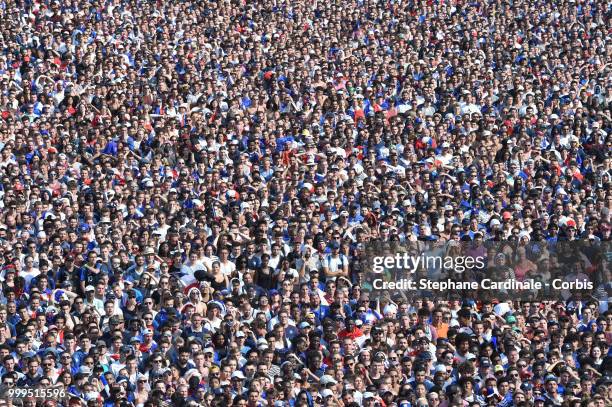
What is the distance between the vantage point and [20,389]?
20891 millimetres

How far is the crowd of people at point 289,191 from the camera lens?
71.8ft

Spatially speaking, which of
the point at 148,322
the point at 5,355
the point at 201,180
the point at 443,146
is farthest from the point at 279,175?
the point at 5,355

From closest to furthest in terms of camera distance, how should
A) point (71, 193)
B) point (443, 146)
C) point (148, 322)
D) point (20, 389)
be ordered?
1. point (20, 389)
2. point (148, 322)
3. point (71, 193)
4. point (443, 146)

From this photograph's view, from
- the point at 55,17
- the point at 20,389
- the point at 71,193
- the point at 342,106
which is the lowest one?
the point at 20,389

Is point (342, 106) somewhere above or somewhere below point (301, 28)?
below

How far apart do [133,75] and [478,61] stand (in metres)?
7.10

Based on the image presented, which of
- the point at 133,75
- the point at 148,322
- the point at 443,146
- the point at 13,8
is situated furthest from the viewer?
the point at 13,8

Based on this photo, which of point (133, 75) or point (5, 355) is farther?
point (133, 75)

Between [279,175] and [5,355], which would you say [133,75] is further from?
[5,355]

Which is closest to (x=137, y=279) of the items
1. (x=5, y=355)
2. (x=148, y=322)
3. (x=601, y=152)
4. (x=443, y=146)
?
(x=148, y=322)

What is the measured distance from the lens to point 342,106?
3016 cm

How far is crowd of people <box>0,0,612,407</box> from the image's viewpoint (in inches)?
862

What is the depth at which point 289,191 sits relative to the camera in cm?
2667

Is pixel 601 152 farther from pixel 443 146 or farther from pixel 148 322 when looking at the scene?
pixel 148 322
